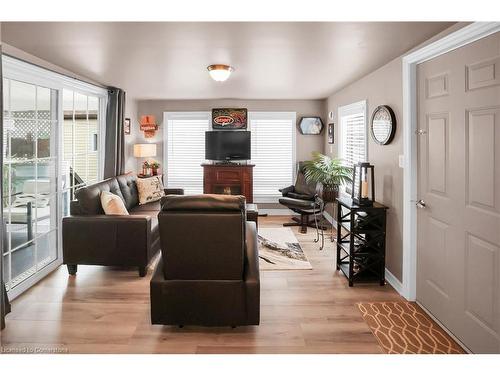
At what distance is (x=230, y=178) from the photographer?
7.40 metres

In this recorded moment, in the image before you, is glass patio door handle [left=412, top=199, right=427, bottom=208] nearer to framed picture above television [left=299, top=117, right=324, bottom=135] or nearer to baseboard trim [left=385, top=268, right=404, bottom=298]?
baseboard trim [left=385, top=268, right=404, bottom=298]

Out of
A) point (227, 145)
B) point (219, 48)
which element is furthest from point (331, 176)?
point (219, 48)

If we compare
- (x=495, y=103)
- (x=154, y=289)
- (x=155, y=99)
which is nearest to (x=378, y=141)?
(x=495, y=103)

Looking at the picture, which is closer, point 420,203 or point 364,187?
point 420,203

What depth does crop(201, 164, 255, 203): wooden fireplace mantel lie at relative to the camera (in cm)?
738

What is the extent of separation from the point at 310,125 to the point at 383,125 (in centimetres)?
361

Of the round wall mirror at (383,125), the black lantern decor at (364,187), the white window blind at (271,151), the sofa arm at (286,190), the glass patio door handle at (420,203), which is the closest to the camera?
the glass patio door handle at (420,203)

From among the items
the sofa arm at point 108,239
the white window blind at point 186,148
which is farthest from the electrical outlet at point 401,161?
the white window blind at point 186,148

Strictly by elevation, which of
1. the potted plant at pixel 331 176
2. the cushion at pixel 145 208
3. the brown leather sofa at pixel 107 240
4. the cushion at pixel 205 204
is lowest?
the brown leather sofa at pixel 107 240

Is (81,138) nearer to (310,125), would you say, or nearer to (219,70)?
(219,70)

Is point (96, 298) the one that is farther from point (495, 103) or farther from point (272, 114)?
point (272, 114)

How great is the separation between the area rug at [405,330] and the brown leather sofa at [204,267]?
0.94m

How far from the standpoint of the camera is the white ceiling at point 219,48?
9.34 ft

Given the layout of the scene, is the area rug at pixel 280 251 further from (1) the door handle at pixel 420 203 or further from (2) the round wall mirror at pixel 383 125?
(2) the round wall mirror at pixel 383 125
